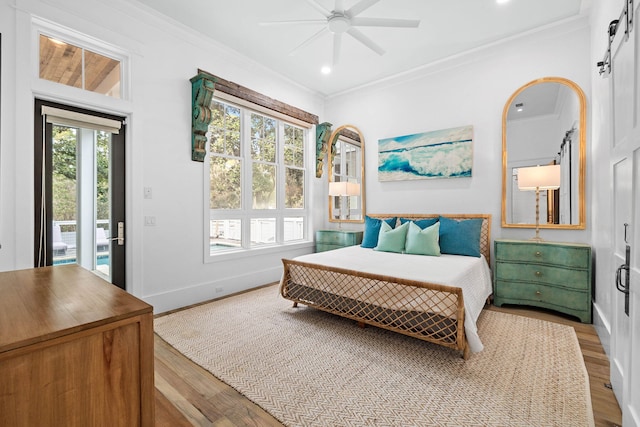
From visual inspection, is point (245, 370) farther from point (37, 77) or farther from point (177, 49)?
point (177, 49)

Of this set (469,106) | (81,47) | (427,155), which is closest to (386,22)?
(469,106)

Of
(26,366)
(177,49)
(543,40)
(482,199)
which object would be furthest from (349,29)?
(26,366)

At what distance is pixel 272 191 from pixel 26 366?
13.1 ft

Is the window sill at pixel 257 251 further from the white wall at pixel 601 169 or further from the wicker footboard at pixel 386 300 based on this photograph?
the white wall at pixel 601 169

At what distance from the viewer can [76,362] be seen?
2.45 ft

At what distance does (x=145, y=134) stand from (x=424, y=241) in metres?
3.17

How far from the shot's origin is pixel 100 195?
289cm

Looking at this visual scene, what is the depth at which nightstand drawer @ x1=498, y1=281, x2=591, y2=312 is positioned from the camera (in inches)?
116

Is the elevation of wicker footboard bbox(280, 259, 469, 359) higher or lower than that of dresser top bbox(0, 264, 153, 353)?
lower

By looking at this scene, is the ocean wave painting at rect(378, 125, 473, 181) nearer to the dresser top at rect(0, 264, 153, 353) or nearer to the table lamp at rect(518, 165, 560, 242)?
the table lamp at rect(518, 165, 560, 242)

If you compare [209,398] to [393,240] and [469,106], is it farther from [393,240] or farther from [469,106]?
[469,106]

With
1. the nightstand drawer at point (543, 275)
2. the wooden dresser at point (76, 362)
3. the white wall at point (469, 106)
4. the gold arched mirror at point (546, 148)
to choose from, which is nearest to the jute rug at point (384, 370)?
the nightstand drawer at point (543, 275)

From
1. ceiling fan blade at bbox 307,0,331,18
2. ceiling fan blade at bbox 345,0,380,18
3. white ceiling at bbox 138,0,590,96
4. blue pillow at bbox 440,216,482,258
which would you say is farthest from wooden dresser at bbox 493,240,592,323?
ceiling fan blade at bbox 307,0,331,18

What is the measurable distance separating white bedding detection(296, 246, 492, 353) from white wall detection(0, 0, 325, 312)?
141 cm
